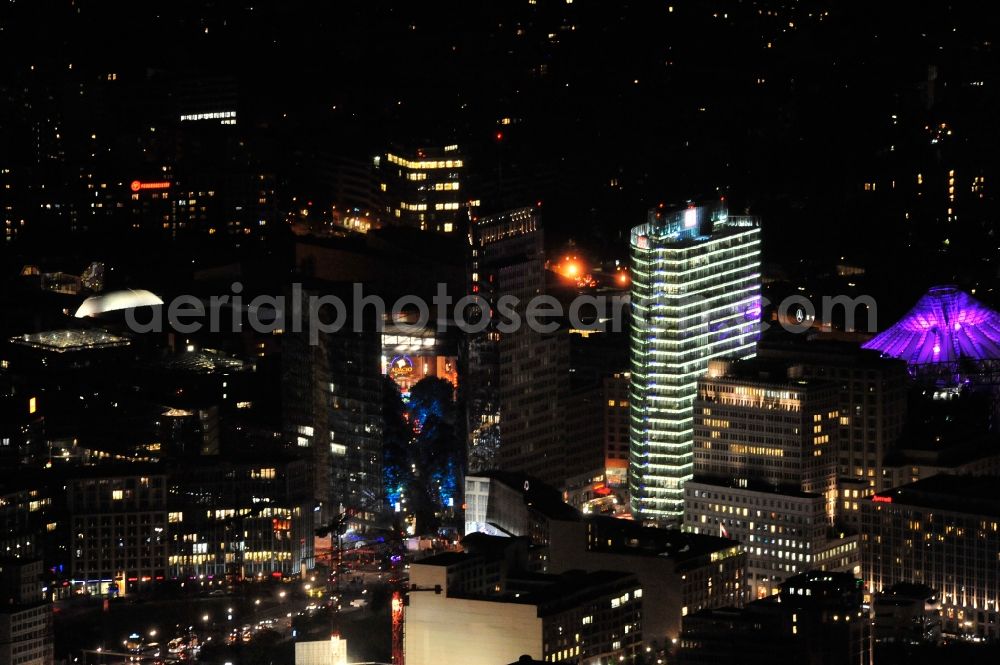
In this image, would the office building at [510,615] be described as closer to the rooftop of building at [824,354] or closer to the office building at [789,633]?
the office building at [789,633]

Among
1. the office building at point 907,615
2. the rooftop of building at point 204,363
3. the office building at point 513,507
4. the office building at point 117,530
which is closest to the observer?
the office building at point 907,615

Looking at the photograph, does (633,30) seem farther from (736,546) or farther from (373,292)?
(736,546)

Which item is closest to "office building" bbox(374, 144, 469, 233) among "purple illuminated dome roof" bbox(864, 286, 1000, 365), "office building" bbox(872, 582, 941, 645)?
"purple illuminated dome roof" bbox(864, 286, 1000, 365)

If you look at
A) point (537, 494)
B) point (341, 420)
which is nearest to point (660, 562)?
point (537, 494)

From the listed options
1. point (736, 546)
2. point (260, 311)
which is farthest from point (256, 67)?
point (736, 546)

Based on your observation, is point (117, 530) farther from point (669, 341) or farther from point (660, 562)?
point (669, 341)

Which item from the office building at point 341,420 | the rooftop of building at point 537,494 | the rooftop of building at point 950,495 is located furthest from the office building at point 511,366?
the rooftop of building at point 950,495

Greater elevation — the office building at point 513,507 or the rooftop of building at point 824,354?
the rooftop of building at point 824,354
